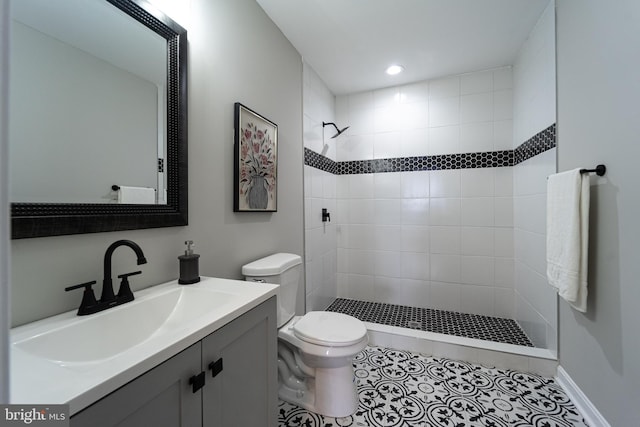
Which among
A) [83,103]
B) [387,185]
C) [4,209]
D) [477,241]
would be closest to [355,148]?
[387,185]

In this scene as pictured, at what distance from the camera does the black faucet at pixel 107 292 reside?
0.78m

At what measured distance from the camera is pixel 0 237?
8.4 inches

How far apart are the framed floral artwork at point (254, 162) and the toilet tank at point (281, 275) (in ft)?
1.04

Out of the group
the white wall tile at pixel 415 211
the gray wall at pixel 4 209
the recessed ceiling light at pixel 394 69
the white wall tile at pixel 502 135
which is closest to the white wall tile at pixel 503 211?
the white wall tile at pixel 502 135

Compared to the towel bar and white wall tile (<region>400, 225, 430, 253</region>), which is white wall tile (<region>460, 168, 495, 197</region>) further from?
the towel bar

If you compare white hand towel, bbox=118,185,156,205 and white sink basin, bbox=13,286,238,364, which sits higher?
white hand towel, bbox=118,185,156,205

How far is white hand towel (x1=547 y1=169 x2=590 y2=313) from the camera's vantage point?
1273 millimetres

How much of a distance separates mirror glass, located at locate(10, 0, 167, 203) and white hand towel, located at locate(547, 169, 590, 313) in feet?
6.26

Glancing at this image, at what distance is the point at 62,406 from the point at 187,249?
74 centimetres

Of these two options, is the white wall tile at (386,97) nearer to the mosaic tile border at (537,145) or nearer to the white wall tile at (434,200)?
the white wall tile at (434,200)

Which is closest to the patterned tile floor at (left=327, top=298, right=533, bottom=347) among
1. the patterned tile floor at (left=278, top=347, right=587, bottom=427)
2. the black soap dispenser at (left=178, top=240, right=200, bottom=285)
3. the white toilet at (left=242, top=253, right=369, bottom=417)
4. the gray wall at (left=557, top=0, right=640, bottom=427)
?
the patterned tile floor at (left=278, top=347, right=587, bottom=427)

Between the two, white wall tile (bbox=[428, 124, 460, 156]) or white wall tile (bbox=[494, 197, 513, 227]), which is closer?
white wall tile (bbox=[494, 197, 513, 227])

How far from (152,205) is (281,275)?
74 centimetres

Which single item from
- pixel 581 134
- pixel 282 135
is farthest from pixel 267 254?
pixel 581 134
